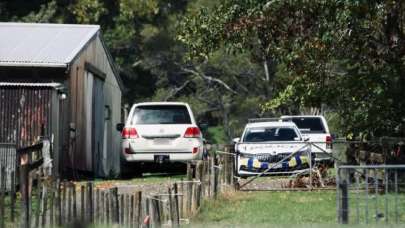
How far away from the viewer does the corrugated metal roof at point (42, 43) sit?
22.8 m

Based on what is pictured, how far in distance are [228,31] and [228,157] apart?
8.81 feet

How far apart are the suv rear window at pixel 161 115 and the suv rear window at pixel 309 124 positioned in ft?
25.3

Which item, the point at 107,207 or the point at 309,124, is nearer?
the point at 107,207

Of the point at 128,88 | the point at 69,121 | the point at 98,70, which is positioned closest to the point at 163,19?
the point at 128,88

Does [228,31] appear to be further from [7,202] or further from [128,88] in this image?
[128,88]

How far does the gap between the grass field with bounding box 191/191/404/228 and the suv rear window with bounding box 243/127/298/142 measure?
20.5 feet

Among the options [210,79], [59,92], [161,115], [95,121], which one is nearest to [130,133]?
[161,115]

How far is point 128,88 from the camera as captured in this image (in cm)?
5544

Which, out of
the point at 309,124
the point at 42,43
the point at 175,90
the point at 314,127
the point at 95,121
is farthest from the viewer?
the point at 175,90

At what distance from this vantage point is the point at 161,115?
2294 centimetres

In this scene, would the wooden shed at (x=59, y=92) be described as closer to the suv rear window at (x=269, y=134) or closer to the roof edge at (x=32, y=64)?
the roof edge at (x=32, y=64)

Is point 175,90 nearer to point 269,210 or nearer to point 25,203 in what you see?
point 269,210

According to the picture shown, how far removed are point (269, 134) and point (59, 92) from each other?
247 inches

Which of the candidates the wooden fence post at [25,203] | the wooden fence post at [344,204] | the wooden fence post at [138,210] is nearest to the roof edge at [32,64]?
the wooden fence post at [25,203]
